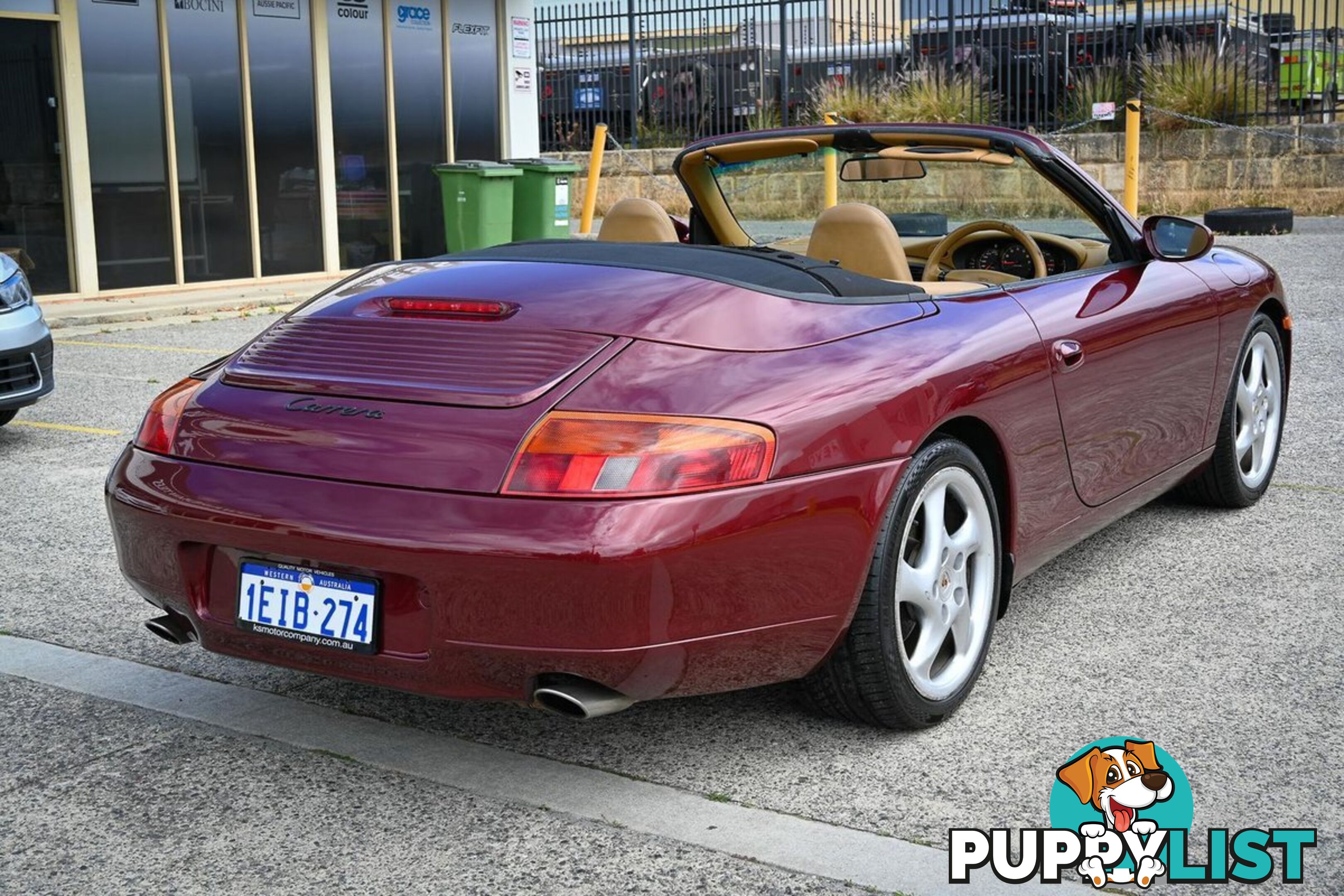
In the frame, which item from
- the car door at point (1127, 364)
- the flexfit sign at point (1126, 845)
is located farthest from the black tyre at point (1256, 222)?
the flexfit sign at point (1126, 845)

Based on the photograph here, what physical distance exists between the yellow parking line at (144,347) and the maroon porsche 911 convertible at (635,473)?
7.43m

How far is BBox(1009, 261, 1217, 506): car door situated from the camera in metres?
4.08

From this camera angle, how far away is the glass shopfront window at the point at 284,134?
15.6 metres

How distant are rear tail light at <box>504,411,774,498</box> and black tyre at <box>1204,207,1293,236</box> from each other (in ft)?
50.7

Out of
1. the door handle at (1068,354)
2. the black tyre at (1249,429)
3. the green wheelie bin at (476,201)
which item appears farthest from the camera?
the green wheelie bin at (476,201)

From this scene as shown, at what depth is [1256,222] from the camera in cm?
1711

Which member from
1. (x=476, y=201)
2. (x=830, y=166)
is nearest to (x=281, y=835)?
(x=830, y=166)

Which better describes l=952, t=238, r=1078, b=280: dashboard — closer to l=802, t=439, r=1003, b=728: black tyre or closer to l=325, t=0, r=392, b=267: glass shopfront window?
l=802, t=439, r=1003, b=728: black tyre

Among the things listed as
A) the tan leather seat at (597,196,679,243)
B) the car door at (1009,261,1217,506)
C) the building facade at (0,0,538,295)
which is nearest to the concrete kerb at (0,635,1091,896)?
the car door at (1009,261,1217,506)

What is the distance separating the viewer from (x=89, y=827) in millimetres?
3100

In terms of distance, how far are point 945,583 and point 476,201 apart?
13.3 metres

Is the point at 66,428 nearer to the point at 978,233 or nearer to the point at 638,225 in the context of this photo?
the point at 638,225

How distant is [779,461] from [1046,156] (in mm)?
1773

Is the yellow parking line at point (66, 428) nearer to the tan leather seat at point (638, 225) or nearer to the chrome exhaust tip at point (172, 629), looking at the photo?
the tan leather seat at point (638, 225)
